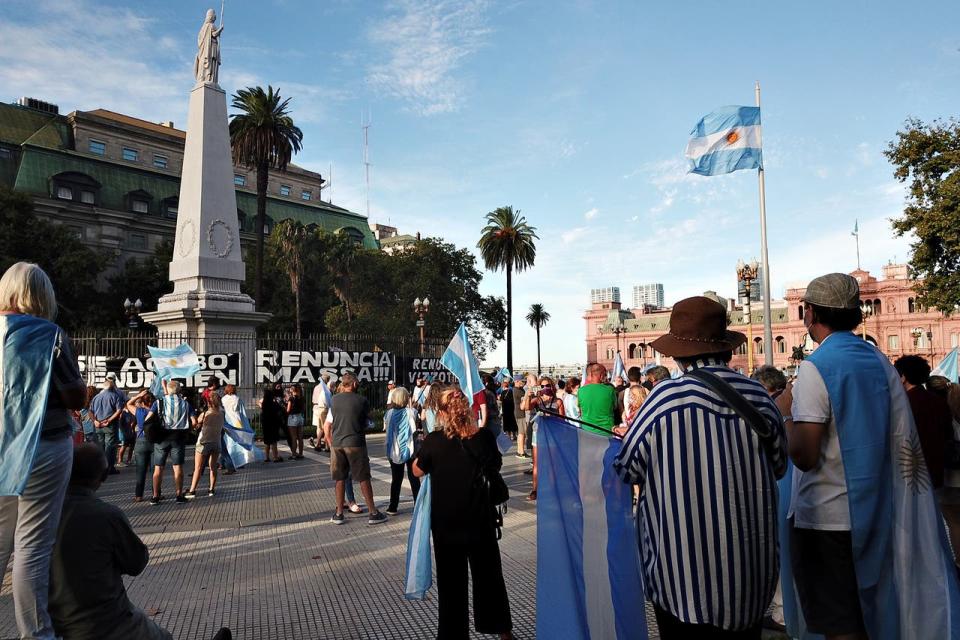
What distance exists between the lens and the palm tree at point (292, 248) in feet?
161

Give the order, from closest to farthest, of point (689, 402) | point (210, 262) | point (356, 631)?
point (689, 402) → point (356, 631) → point (210, 262)

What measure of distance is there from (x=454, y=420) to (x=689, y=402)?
230 centimetres

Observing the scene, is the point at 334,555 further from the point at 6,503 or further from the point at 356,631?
the point at 6,503

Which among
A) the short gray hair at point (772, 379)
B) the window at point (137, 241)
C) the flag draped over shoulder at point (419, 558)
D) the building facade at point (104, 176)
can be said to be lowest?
the flag draped over shoulder at point (419, 558)

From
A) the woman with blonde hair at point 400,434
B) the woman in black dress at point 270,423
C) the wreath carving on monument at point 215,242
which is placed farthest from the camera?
the wreath carving on monument at point 215,242

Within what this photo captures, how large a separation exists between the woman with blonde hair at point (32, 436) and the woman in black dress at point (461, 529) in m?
2.11

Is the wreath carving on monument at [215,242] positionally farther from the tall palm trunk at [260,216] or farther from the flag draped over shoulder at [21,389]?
the flag draped over shoulder at [21,389]

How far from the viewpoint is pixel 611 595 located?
3354 mm

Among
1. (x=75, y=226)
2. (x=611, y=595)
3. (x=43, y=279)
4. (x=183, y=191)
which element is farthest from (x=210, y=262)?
(x=75, y=226)

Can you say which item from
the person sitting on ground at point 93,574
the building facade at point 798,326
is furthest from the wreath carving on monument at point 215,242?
the building facade at point 798,326

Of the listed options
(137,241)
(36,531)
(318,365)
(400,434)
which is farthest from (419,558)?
(137,241)

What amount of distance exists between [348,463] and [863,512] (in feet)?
23.1

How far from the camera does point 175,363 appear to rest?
598 inches

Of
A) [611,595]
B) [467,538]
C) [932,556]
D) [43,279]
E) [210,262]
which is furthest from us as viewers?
[210,262]
